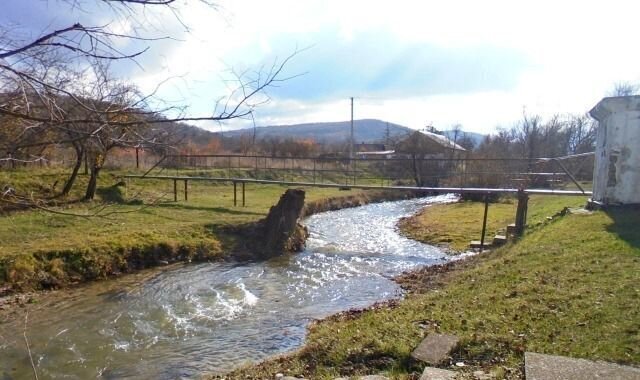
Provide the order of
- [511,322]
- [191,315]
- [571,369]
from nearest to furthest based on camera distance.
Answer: [571,369], [511,322], [191,315]

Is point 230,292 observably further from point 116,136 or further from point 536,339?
point 116,136

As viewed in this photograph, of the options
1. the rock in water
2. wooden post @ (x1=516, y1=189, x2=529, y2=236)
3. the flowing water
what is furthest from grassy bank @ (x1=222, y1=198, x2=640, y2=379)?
the rock in water

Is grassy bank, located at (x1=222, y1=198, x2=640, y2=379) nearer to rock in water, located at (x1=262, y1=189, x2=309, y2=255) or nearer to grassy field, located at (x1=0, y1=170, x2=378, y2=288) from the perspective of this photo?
grassy field, located at (x1=0, y1=170, x2=378, y2=288)

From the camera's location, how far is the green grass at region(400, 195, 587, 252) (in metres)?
16.2

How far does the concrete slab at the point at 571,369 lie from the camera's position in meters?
3.60

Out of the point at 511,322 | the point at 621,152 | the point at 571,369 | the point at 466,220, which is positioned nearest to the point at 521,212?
the point at 621,152

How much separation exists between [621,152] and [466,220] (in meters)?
10.4

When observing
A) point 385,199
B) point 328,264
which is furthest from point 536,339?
point 385,199

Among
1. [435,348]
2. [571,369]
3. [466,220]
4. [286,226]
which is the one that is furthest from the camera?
[466,220]

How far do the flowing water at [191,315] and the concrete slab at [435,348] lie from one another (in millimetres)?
2463

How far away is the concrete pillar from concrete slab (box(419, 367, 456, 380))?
29.4ft

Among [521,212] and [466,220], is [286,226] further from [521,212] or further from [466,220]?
[466,220]

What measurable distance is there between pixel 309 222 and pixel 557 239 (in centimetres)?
1320

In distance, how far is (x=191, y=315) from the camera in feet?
27.1
